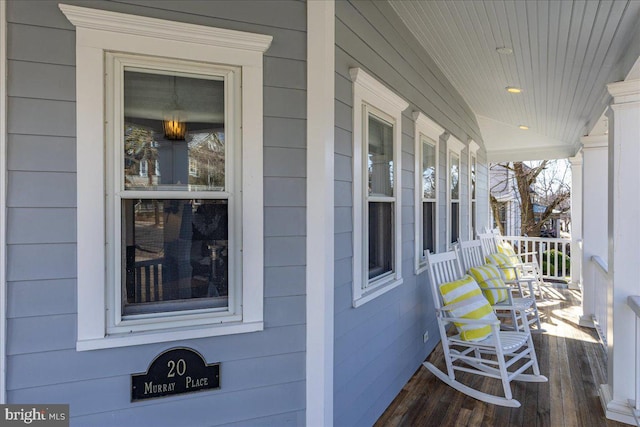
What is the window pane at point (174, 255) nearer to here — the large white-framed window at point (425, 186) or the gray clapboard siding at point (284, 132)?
the gray clapboard siding at point (284, 132)

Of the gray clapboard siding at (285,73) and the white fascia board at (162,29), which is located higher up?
the white fascia board at (162,29)

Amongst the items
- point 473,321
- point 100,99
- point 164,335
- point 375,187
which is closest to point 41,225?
point 100,99

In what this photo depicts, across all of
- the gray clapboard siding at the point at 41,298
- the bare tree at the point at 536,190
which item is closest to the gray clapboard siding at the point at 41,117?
the gray clapboard siding at the point at 41,298

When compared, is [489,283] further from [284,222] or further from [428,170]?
[284,222]

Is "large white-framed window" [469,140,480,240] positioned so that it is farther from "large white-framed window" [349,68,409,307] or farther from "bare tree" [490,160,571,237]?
"bare tree" [490,160,571,237]

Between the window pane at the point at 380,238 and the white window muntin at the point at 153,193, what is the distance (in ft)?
3.53

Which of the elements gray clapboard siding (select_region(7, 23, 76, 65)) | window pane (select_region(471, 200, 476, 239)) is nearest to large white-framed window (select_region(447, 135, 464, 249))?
window pane (select_region(471, 200, 476, 239))

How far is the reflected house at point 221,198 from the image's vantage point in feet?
5.26

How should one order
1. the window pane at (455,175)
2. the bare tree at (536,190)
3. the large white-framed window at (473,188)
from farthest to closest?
the bare tree at (536,190) → the large white-framed window at (473,188) → the window pane at (455,175)

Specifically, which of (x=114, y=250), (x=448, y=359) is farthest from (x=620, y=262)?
(x=114, y=250)

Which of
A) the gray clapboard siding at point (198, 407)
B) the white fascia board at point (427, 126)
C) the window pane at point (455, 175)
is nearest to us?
the gray clapboard siding at point (198, 407)

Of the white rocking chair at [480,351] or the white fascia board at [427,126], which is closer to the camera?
the white rocking chair at [480,351]

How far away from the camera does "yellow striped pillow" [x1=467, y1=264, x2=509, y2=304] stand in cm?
396

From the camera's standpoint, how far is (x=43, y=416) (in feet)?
5.34
